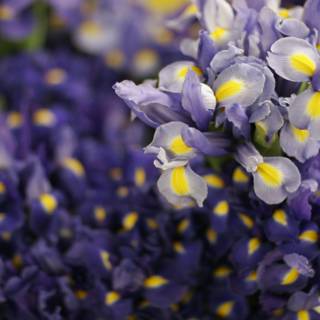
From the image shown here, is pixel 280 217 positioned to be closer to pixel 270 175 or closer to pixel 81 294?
pixel 270 175

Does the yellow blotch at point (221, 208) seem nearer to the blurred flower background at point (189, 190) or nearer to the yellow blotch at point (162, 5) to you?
the blurred flower background at point (189, 190)

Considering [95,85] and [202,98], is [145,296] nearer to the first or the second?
[202,98]

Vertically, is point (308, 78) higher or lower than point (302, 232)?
higher

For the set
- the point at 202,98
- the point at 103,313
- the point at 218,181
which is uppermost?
the point at 202,98

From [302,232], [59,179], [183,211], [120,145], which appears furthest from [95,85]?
[302,232]

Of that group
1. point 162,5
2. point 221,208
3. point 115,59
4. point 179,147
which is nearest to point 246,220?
point 221,208

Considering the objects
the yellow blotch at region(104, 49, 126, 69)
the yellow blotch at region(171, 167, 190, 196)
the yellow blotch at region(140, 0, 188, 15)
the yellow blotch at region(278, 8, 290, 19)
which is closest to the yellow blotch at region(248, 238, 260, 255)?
the yellow blotch at region(171, 167, 190, 196)

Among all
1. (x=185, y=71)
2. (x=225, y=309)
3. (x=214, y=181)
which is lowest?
(x=225, y=309)
